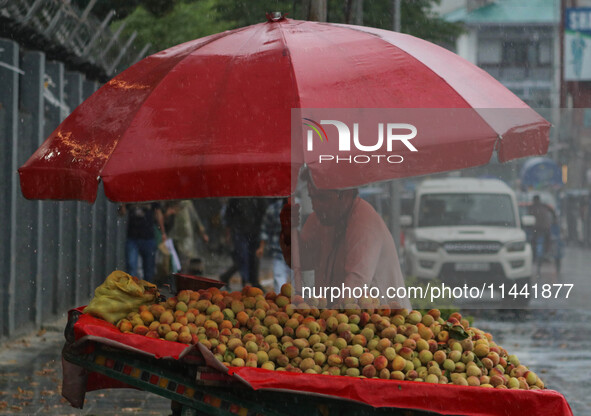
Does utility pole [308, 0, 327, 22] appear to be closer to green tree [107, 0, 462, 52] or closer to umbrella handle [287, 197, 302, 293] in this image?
umbrella handle [287, 197, 302, 293]

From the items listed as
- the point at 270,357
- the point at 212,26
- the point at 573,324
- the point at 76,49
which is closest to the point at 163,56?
the point at 270,357

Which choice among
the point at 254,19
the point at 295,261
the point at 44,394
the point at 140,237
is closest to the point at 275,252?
the point at 140,237

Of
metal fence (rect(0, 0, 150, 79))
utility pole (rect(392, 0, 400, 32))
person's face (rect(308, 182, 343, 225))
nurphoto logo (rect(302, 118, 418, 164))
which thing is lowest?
person's face (rect(308, 182, 343, 225))

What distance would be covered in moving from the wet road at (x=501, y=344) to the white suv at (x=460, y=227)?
3.05 feet

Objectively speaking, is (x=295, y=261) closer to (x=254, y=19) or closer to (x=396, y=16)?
(x=396, y=16)

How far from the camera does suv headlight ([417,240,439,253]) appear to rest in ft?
50.4

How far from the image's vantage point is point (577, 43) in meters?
27.9

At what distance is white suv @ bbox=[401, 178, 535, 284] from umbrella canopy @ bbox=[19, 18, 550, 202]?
8.42m

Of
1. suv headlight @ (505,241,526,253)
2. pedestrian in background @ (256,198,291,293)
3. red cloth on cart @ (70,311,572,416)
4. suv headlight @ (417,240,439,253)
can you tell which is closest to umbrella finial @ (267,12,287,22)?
pedestrian in background @ (256,198,291,293)

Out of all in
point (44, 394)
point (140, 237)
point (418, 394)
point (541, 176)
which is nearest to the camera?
point (418, 394)

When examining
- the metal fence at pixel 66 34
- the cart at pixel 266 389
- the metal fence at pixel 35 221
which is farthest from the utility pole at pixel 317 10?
the cart at pixel 266 389

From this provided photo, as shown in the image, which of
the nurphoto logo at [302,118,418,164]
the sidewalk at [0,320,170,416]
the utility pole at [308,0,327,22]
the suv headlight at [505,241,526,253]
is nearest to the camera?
the nurphoto logo at [302,118,418,164]

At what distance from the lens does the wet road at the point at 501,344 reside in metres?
8.09

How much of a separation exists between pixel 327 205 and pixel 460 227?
1160 centimetres
